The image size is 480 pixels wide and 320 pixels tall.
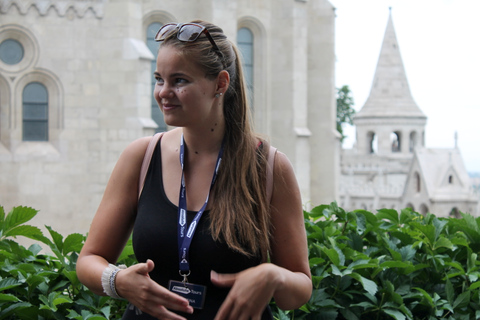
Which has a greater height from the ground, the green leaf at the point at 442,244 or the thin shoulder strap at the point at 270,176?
the thin shoulder strap at the point at 270,176

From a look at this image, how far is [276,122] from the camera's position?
68.3ft

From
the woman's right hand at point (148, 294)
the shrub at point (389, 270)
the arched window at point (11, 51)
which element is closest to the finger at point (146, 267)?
the woman's right hand at point (148, 294)

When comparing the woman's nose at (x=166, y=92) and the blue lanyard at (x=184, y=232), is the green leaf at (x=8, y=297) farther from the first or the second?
the woman's nose at (x=166, y=92)

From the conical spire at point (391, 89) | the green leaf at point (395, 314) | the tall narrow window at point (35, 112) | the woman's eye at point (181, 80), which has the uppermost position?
the conical spire at point (391, 89)

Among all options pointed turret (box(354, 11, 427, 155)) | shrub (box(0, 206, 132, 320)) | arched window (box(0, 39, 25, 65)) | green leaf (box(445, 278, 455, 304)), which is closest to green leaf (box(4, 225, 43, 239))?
shrub (box(0, 206, 132, 320))

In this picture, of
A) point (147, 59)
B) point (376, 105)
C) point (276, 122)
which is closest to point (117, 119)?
point (147, 59)

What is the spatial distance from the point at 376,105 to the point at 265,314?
6622 centimetres

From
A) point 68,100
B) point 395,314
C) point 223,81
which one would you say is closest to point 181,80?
point 223,81

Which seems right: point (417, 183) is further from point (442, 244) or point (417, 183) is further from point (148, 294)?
point (148, 294)

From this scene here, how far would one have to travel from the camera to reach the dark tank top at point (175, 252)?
194 centimetres

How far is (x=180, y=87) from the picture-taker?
196 centimetres

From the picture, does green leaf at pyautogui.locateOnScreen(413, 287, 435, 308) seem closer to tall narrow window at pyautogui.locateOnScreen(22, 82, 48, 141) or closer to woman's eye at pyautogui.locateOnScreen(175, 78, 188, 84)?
woman's eye at pyautogui.locateOnScreen(175, 78, 188, 84)

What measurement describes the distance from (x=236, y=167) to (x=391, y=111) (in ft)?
215

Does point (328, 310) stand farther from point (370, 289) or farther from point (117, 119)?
point (117, 119)
